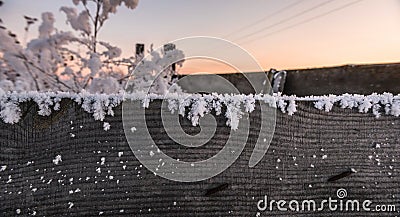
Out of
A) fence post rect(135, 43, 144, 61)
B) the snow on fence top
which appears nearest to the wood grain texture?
the snow on fence top

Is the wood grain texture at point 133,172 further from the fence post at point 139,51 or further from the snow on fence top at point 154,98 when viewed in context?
the fence post at point 139,51

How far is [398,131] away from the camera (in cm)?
64

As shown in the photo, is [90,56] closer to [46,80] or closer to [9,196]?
[46,80]

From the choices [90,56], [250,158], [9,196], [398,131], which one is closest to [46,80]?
[90,56]

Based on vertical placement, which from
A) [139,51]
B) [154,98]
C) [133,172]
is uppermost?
[139,51]

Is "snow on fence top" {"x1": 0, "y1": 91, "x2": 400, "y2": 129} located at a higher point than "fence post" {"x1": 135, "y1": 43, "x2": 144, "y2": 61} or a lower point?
lower

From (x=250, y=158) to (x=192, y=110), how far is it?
4.4 inches

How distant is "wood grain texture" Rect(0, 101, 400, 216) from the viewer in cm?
56

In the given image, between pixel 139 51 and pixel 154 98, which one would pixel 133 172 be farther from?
pixel 139 51

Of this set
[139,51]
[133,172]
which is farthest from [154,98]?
[139,51]

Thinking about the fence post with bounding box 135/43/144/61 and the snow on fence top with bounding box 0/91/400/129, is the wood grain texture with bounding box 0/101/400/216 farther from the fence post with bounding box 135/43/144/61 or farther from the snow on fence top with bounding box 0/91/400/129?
the fence post with bounding box 135/43/144/61

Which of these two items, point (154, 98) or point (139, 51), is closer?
point (154, 98)

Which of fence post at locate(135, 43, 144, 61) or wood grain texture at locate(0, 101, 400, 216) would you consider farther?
fence post at locate(135, 43, 144, 61)

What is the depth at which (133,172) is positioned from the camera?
A: 0.57m
